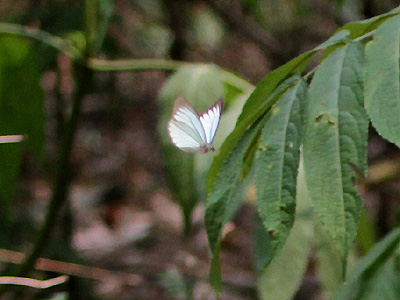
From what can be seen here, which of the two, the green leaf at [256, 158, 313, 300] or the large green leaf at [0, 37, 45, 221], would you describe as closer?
the green leaf at [256, 158, 313, 300]

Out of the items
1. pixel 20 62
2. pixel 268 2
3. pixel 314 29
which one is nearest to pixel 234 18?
pixel 268 2

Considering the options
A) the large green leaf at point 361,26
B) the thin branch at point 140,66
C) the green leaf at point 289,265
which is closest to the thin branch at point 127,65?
the thin branch at point 140,66

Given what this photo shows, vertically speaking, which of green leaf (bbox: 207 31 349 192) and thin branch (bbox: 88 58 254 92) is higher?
thin branch (bbox: 88 58 254 92)

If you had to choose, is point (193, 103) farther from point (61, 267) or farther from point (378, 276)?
point (61, 267)

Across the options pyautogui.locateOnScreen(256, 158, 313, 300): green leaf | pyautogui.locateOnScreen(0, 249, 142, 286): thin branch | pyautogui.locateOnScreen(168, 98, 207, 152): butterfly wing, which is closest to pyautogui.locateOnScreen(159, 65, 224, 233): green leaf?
pyautogui.locateOnScreen(256, 158, 313, 300): green leaf

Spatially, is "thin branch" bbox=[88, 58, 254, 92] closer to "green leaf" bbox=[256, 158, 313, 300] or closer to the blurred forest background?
the blurred forest background

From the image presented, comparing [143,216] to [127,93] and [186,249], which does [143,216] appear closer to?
[186,249]
